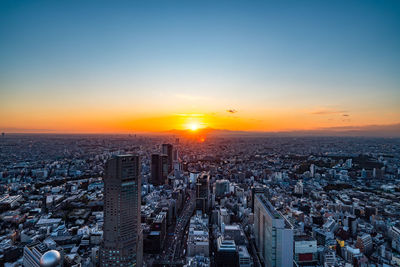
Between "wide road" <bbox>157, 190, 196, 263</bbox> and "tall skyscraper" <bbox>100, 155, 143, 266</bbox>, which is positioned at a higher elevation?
"tall skyscraper" <bbox>100, 155, 143, 266</bbox>

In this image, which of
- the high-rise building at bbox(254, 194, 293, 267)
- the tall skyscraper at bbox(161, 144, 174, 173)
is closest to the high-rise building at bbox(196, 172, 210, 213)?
the high-rise building at bbox(254, 194, 293, 267)

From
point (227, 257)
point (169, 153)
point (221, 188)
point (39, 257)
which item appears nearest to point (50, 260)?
point (39, 257)

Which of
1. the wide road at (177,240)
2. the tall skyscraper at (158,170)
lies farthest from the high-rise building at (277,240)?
the tall skyscraper at (158,170)

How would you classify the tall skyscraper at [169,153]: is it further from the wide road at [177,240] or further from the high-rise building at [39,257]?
the high-rise building at [39,257]

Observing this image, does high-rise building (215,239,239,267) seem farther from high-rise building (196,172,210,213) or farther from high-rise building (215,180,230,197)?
high-rise building (215,180,230,197)

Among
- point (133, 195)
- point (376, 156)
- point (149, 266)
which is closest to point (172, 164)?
point (149, 266)

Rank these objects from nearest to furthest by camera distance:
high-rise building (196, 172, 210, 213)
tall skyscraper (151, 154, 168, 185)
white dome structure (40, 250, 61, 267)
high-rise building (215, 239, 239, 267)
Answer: white dome structure (40, 250, 61, 267), high-rise building (215, 239, 239, 267), high-rise building (196, 172, 210, 213), tall skyscraper (151, 154, 168, 185)
